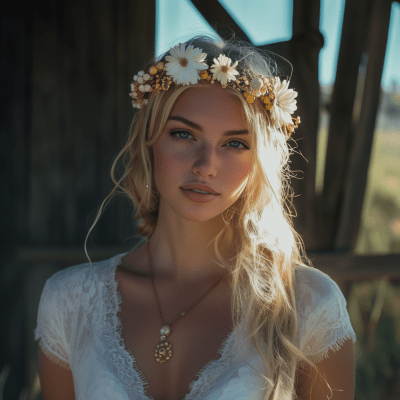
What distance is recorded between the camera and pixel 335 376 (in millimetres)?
1312

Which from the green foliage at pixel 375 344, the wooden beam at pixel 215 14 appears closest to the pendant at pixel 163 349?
the wooden beam at pixel 215 14

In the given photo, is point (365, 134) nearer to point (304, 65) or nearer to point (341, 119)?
point (341, 119)

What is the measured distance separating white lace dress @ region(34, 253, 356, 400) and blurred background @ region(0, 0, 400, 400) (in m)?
0.89

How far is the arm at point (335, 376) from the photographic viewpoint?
4.29 ft

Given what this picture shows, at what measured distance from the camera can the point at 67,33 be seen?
2.42m

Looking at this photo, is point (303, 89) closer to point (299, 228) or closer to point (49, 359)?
point (299, 228)

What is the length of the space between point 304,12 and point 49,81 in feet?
5.38

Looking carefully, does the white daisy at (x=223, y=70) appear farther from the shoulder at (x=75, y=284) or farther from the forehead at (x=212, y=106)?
the shoulder at (x=75, y=284)

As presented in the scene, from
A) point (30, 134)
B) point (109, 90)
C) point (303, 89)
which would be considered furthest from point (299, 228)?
point (30, 134)

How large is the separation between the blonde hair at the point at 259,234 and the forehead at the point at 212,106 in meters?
0.02

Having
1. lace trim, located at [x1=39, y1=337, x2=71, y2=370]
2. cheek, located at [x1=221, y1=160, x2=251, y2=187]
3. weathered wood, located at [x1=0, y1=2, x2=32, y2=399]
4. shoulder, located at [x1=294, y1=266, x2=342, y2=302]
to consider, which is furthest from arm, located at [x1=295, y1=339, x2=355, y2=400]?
weathered wood, located at [x1=0, y1=2, x2=32, y2=399]

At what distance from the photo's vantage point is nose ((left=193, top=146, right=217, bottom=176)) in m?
1.30

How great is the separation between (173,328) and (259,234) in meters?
0.50

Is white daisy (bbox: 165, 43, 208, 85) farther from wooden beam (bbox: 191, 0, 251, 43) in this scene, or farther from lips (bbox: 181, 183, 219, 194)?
wooden beam (bbox: 191, 0, 251, 43)
